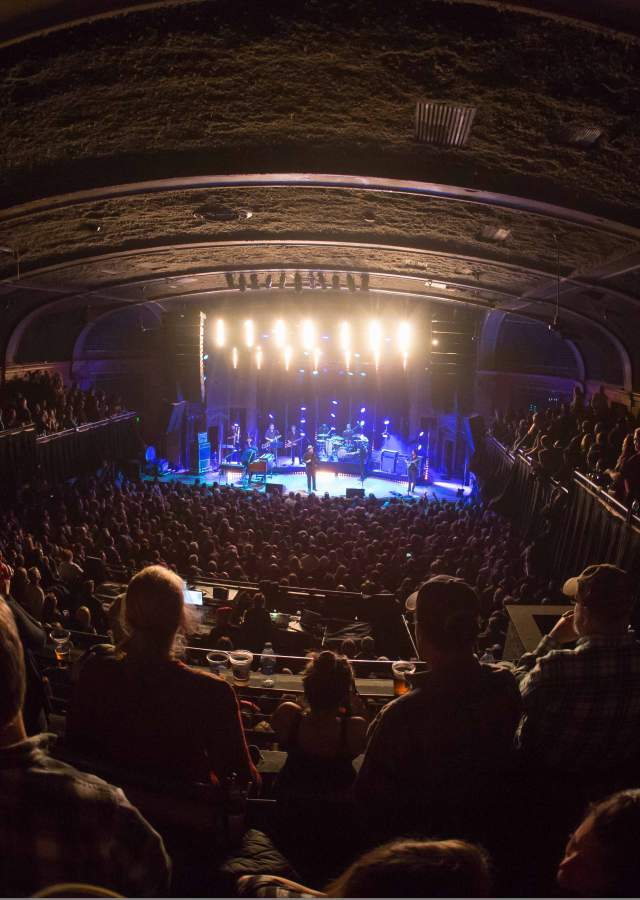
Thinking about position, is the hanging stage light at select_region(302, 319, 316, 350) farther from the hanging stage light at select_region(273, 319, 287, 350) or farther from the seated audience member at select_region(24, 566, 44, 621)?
the seated audience member at select_region(24, 566, 44, 621)

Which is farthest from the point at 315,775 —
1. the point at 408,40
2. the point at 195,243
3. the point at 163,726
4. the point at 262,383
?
the point at 262,383

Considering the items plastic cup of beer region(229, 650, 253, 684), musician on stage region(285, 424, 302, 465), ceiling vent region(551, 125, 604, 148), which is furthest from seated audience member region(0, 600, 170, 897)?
musician on stage region(285, 424, 302, 465)

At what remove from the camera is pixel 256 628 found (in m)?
7.17

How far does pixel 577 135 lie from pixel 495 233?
4379mm

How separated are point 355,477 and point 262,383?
6.48 m

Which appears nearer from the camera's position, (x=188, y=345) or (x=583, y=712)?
(x=583, y=712)

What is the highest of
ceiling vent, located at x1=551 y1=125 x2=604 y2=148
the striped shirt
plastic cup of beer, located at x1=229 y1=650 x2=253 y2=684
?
ceiling vent, located at x1=551 y1=125 x2=604 y2=148

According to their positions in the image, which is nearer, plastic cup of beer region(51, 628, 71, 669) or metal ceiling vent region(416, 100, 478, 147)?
plastic cup of beer region(51, 628, 71, 669)

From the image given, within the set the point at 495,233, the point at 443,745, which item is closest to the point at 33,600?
the point at 443,745

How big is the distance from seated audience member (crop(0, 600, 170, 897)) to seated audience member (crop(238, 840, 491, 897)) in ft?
2.03

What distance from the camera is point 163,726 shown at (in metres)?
2.44

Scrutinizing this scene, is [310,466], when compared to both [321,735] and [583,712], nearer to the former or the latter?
[321,735]

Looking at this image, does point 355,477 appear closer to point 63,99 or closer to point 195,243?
point 195,243

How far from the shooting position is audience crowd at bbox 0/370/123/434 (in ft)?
50.5
